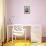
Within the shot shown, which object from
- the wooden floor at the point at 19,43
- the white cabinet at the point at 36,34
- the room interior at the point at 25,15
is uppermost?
the room interior at the point at 25,15

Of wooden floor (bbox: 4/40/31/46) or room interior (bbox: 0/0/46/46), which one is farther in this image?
room interior (bbox: 0/0/46/46)

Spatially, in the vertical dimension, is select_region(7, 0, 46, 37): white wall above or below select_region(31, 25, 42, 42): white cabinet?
above

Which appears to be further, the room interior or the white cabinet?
the room interior

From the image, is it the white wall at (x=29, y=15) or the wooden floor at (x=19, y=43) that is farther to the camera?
the white wall at (x=29, y=15)

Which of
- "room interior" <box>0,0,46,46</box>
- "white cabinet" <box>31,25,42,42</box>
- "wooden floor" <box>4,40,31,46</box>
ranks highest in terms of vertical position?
"room interior" <box>0,0,46,46</box>

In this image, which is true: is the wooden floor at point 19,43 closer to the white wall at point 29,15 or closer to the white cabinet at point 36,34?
the white cabinet at point 36,34

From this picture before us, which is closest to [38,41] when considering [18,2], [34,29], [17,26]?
[34,29]

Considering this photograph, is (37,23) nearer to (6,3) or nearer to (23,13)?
(23,13)

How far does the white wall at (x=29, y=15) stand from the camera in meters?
2.29

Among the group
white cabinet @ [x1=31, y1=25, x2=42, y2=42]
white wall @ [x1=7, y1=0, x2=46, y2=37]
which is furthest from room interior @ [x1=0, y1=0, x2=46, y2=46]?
white cabinet @ [x1=31, y1=25, x2=42, y2=42]

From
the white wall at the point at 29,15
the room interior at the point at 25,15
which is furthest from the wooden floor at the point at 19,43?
the white wall at the point at 29,15

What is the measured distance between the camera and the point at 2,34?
2186 millimetres

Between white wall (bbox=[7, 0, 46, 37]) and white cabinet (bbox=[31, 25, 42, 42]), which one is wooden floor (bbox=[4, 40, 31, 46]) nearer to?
white cabinet (bbox=[31, 25, 42, 42])

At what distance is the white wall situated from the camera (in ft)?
7.52
